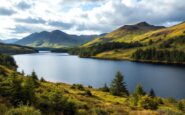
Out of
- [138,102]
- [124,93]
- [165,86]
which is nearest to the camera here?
[138,102]

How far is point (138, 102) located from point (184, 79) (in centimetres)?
9041

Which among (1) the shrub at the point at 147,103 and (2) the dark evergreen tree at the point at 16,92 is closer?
(2) the dark evergreen tree at the point at 16,92

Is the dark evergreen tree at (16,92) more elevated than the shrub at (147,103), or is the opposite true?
the dark evergreen tree at (16,92)

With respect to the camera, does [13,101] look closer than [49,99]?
Yes

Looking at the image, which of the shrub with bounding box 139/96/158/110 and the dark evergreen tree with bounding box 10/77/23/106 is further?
the shrub with bounding box 139/96/158/110

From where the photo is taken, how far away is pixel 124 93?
9350 centimetres

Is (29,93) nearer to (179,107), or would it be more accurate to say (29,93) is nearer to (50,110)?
(50,110)

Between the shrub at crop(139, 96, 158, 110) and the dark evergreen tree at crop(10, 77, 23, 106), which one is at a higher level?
the dark evergreen tree at crop(10, 77, 23, 106)

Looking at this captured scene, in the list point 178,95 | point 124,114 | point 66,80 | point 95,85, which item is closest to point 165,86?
point 178,95

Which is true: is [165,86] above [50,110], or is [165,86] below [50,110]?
below

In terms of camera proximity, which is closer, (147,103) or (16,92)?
(16,92)

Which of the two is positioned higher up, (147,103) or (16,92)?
(16,92)

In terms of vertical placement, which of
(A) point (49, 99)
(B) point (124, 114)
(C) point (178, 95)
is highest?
(A) point (49, 99)

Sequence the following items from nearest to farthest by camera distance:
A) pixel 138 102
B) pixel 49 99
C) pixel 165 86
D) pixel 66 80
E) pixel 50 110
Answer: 1. pixel 50 110
2. pixel 49 99
3. pixel 138 102
4. pixel 165 86
5. pixel 66 80
